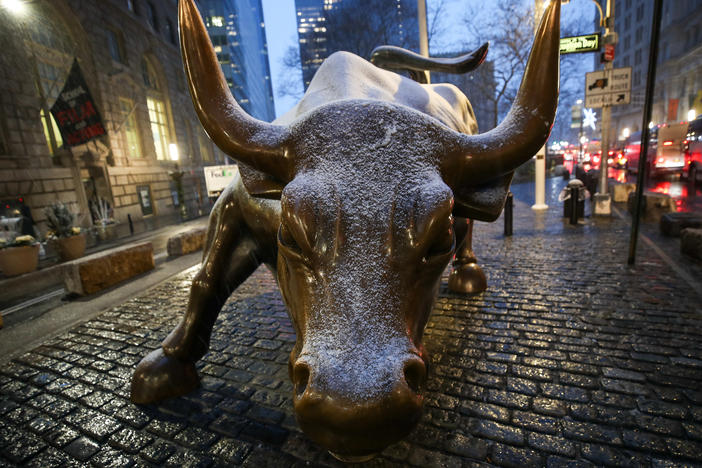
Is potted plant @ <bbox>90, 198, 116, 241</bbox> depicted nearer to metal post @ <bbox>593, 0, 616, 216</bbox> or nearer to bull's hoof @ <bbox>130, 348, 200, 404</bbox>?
bull's hoof @ <bbox>130, 348, 200, 404</bbox>

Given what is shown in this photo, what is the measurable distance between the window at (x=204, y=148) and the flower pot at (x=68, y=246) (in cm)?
2155

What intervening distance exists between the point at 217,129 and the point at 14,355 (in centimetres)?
399

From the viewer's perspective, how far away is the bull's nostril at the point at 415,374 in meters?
1.34

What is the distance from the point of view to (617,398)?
98.1 inches

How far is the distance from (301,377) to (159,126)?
26.3 metres

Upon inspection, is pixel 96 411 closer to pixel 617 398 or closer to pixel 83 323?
pixel 83 323

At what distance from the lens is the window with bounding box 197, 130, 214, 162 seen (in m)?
29.8

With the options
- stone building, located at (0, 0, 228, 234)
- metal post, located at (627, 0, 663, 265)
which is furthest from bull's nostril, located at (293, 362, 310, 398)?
stone building, located at (0, 0, 228, 234)

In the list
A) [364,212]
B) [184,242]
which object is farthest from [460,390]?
[184,242]

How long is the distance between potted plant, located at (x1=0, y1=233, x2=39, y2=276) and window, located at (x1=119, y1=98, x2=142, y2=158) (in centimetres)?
1279

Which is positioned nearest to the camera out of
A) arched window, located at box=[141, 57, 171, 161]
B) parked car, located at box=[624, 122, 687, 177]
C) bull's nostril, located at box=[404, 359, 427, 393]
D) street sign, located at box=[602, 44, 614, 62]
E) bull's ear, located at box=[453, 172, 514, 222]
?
bull's nostril, located at box=[404, 359, 427, 393]

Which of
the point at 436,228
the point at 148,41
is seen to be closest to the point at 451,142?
the point at 436,228

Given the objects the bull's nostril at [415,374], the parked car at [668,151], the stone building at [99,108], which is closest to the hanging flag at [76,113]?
the stone building at [99,108]

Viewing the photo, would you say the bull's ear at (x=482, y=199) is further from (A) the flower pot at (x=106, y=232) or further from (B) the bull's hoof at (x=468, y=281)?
(A) the flower pot at (x=106, y=232)
